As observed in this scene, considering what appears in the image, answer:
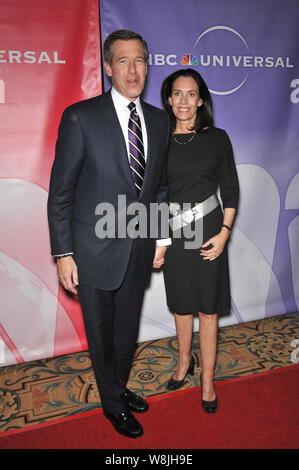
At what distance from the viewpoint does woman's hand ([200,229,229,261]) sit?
6.86ft

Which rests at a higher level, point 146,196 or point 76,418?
point 146,196

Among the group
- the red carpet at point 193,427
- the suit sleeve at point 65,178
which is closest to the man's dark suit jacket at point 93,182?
the suit sleeve at point 65,178

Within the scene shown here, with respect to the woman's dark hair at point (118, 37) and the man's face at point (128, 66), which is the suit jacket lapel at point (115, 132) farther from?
the woman's dark hair at point (118, 37)

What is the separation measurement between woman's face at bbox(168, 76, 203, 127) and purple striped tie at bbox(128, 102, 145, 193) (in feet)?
1.15

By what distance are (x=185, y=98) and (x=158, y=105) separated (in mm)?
726

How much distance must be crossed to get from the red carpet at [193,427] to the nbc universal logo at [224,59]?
2138 millimetres

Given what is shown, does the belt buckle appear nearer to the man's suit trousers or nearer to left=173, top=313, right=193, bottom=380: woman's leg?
the man's suit trousers

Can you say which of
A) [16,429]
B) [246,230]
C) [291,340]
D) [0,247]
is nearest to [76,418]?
[16,429]

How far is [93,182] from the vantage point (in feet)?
5.79

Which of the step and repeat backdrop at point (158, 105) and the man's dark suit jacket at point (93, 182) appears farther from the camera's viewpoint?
the step and repeat backdrop at point (158, 105)

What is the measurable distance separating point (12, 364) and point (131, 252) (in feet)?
5.16

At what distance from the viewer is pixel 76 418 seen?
219 centimetres

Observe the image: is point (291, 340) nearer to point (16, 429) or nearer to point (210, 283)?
point (210, 283)

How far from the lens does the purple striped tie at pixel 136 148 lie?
182 centimetres
